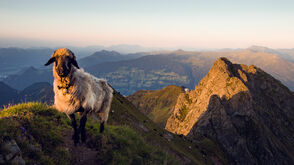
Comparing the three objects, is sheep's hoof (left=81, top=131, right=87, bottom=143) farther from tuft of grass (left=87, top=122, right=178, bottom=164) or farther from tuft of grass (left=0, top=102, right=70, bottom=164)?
tuft of grass (left=0, top=102, right=70, bottom=164)

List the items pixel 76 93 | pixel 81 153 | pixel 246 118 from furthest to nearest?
pixel 246 118, pixel 81 153, pixel 76 93

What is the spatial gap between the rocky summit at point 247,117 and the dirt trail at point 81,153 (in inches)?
1582

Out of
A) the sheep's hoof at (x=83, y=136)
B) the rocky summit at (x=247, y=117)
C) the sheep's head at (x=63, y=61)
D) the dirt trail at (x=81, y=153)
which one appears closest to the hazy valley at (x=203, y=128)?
the rocky summit at (x=247, y=117)

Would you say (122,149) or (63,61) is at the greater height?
(63,61)

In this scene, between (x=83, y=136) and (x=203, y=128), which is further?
(x=203, y=128)

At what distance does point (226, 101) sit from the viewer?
63500 mm

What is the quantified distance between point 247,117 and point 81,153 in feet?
194

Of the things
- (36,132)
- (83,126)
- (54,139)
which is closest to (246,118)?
(83,126)

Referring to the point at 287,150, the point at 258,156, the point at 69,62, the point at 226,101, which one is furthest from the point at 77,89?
the point at 287,150

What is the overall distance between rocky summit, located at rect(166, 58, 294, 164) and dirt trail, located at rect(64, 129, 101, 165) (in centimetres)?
4019

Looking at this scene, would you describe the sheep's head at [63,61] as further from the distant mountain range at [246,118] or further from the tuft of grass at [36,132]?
the distant mountain range at [246,118]

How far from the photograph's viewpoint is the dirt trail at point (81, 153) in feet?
29.5

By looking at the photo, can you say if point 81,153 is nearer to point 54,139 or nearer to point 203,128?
point 54,139

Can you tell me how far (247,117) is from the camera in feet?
183
